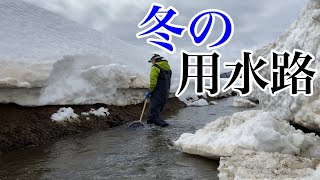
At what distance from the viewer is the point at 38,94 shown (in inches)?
360

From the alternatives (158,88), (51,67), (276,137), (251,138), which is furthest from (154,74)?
(276,137)

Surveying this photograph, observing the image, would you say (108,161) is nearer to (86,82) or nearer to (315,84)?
(315,84)

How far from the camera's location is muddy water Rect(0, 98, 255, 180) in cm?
584

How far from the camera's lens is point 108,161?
6.70 meters

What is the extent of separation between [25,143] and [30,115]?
3.46 ft

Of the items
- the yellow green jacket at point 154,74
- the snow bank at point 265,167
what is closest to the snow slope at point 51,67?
the yellow green jacket at point 154,74

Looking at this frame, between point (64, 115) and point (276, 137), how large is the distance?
5.63 metres

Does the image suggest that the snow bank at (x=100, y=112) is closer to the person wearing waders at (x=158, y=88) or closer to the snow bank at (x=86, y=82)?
the snow bank at (x=86, y=82)

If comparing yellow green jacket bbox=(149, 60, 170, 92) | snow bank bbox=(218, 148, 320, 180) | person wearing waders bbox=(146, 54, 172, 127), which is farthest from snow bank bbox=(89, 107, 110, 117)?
snow bank bbox=(218, 148, 320, 180)

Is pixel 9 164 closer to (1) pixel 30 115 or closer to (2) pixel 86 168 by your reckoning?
(2) pixel 86 168

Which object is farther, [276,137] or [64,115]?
[64,115]

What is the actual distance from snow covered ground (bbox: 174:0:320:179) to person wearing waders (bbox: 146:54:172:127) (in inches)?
134

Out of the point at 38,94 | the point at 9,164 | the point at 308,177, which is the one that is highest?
the point at 38,94

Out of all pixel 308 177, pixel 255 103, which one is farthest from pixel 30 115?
pixel 255 103
